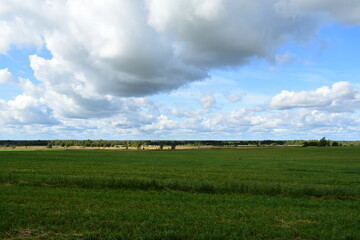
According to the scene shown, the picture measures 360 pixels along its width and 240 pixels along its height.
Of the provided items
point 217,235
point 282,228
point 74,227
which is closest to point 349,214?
point 282,228

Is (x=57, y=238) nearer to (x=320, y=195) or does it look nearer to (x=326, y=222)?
(x=326, y=222)

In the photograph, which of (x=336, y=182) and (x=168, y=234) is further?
(x=336, y=182)

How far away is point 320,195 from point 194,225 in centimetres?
1301

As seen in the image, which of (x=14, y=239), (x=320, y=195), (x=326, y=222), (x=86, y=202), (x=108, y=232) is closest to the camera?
(x=14, y=239)

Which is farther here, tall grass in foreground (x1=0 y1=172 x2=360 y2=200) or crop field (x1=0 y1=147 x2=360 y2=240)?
tall grass in foreground (x1=0 y1=172 x2=360 y2=200)

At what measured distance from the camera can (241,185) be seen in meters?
22.0

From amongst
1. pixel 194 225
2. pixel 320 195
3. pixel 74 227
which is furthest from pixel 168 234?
pixel 320 195

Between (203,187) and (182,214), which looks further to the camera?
(203,187)

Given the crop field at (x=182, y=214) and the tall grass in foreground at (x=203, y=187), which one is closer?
the crop field at (x=182, y=214)

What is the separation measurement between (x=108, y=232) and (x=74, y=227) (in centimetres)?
167

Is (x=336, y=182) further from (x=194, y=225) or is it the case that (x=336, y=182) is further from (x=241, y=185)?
(x=194, y=225)

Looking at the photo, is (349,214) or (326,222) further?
(349,214)

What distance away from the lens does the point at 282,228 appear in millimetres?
11867

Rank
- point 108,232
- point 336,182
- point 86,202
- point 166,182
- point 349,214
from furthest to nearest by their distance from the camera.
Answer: point 336,182 < point 166,182 < point 86,202 < point 349,214 < point 108,232
